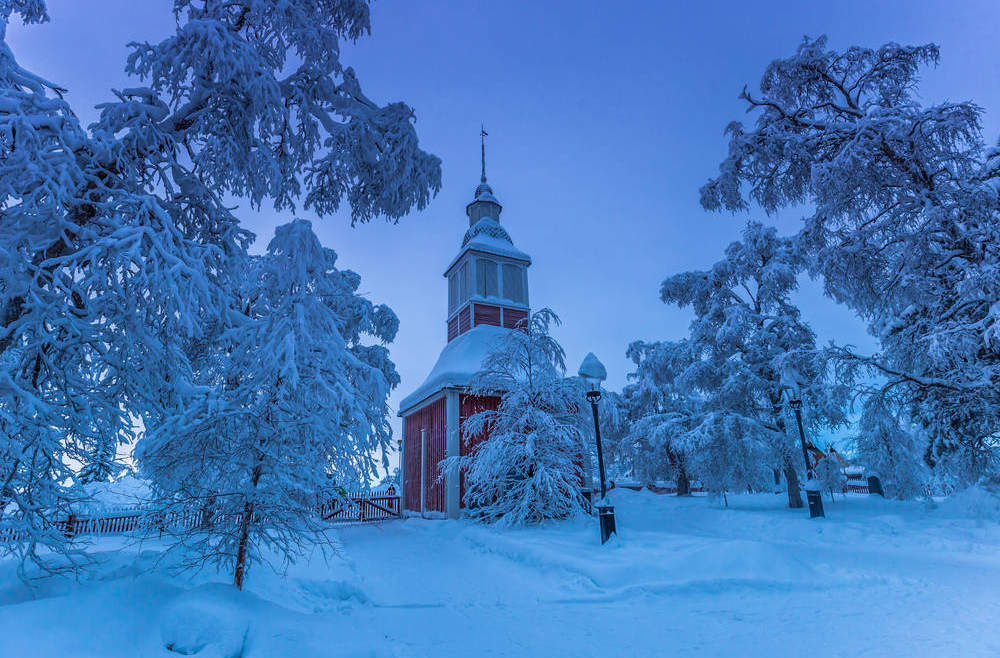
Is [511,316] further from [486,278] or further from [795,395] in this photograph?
[795,395]

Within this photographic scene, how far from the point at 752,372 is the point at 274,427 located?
1501cm

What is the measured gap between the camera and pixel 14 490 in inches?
154

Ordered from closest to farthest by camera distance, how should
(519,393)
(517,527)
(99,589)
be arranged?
(99,589)
(517,527)
(519,393)

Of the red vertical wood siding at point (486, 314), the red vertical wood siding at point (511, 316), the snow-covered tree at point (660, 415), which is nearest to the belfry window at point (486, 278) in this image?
the red vertical wood siding at point (486, 314)

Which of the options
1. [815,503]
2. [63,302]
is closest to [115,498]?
[63,302]

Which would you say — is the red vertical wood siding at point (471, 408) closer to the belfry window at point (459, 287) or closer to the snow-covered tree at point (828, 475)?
the belfry window at point (459, 287)

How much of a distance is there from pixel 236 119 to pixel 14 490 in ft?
13.4

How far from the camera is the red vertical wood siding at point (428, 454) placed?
49.4ft

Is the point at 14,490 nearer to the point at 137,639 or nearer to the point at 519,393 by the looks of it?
the point at 137,639

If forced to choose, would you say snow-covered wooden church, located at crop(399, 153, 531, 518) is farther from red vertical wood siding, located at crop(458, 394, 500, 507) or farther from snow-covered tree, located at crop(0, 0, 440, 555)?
snow-covered tree, located at crop(0, 0, 440, 555)

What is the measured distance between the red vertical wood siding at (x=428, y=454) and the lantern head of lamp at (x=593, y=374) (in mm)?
6006

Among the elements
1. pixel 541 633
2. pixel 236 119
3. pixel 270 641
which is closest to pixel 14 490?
pixel 270 641

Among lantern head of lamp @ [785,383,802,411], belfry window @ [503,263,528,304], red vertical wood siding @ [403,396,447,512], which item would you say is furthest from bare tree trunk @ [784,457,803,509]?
red vertical wood siding @ [403,396,447,512]

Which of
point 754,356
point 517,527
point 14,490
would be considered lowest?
point 517,527
